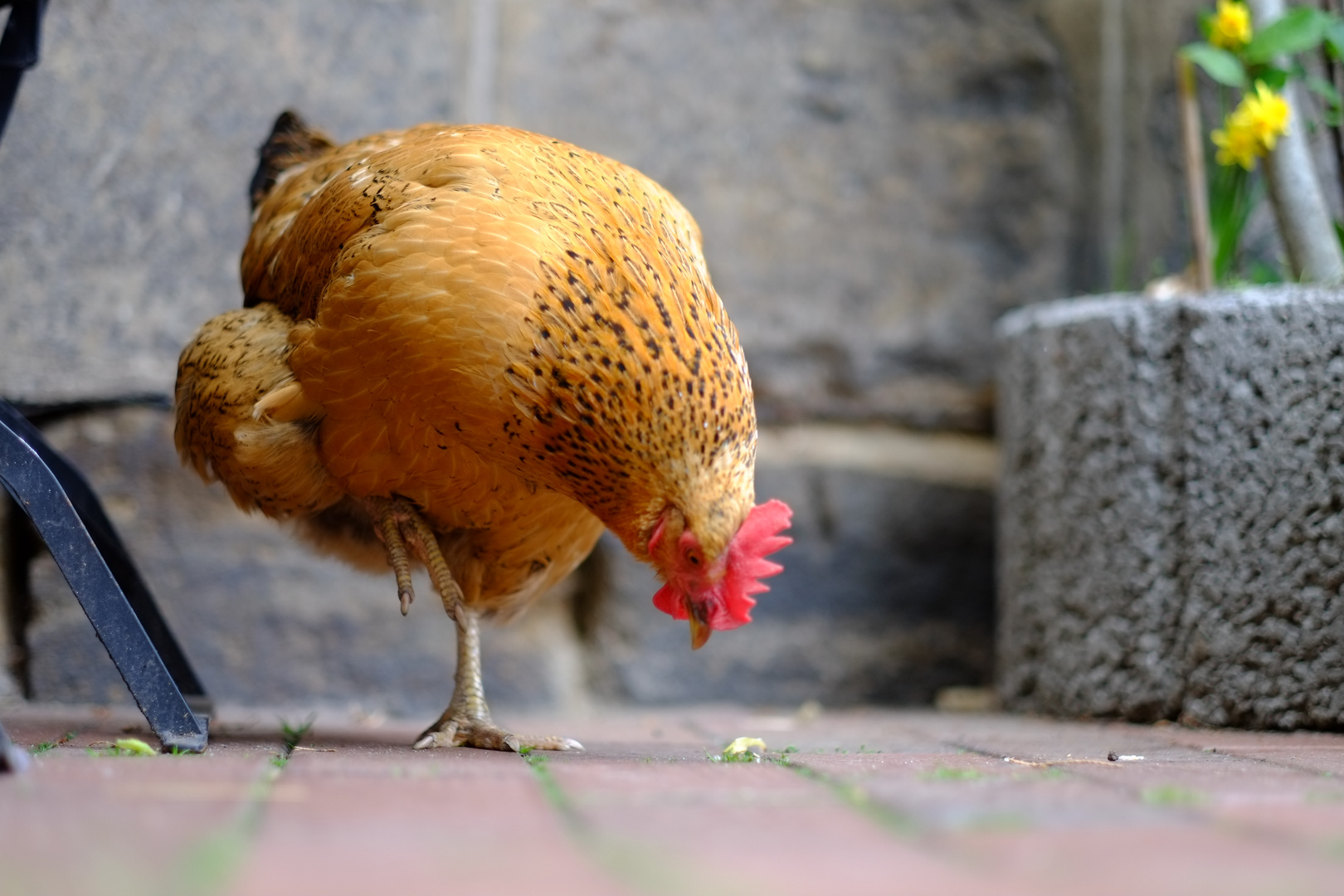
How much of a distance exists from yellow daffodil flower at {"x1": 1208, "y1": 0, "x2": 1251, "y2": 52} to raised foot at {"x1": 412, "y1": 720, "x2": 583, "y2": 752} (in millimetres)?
2559

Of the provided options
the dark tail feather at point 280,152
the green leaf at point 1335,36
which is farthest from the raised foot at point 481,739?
the green leaf at point 1335,36

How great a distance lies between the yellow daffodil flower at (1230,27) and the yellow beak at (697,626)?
2265 mm

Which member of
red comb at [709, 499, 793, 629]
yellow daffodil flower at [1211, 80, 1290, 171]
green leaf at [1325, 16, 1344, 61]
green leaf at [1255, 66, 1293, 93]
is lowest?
red comb at [709, 499, 793, 629]

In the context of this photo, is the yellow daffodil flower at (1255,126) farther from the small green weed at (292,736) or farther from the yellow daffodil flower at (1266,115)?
the small green weed at (292,736)

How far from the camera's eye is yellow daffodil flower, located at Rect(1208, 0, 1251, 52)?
343 cm

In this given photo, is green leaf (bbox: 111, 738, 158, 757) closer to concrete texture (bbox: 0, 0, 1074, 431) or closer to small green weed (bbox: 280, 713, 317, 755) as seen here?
small green weed (bbox: 280, 713, 317, 755)

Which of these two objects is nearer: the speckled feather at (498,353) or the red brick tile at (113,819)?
the red brick tile at (113,819)

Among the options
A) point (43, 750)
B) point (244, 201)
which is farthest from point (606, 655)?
point (43, 750)

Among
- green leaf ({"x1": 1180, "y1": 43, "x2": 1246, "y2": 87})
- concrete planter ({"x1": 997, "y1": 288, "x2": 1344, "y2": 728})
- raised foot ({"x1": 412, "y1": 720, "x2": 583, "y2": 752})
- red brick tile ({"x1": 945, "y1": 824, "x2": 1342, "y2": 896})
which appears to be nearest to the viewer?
red brick tile ({"x1": 945, "y1": 824, "x2": 1342, "y2": 896})

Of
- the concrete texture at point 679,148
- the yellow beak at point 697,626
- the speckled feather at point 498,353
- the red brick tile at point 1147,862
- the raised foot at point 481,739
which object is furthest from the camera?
the concrete texture at point 679,148

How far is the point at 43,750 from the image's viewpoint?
228 cm

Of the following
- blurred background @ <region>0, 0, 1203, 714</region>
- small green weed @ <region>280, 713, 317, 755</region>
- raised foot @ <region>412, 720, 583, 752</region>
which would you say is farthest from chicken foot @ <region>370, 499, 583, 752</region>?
blurred background @ <region>0, 0, 1203, 714</region>

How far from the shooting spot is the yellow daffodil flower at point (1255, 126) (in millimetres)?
3344

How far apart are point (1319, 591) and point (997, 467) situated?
141cm
